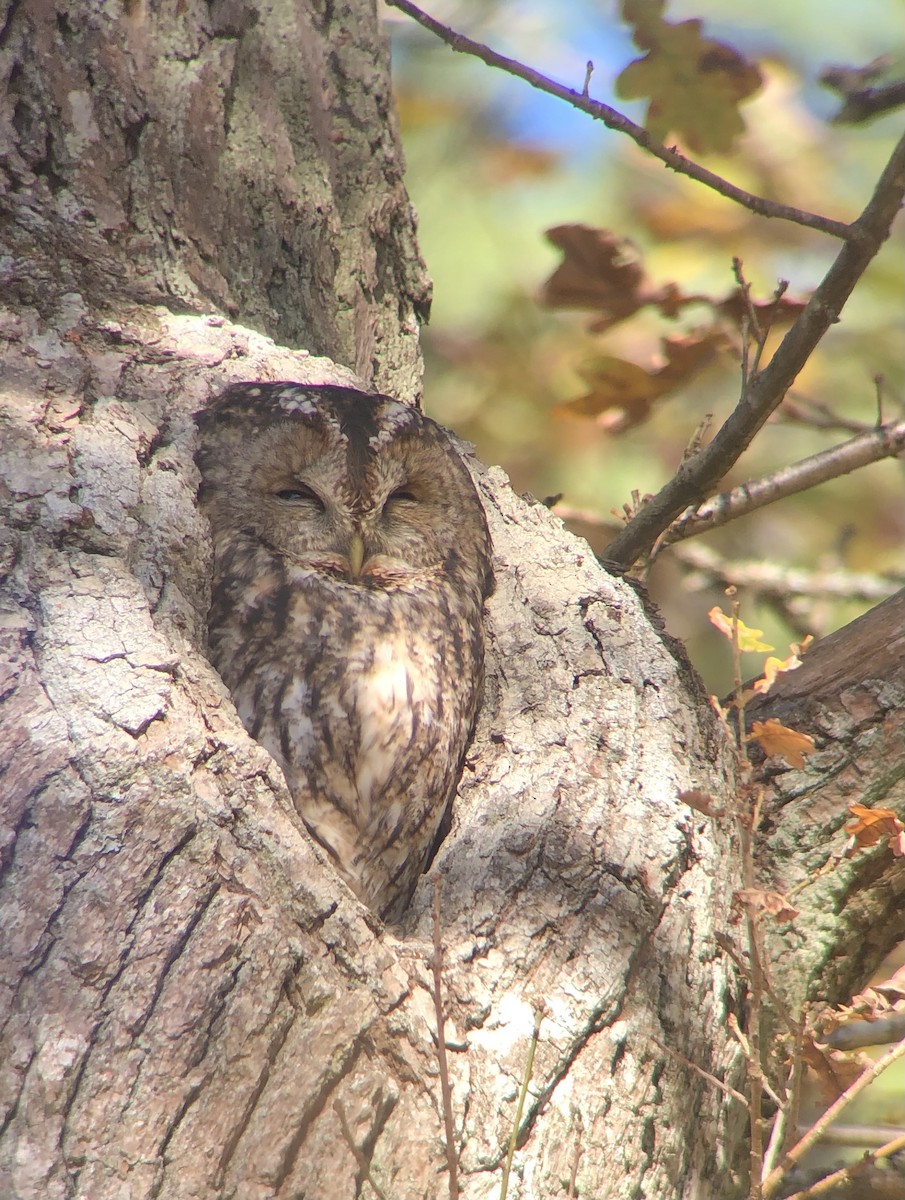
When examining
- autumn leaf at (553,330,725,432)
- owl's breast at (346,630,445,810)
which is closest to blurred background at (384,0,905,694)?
autumn leaf at (553,330,725,432)

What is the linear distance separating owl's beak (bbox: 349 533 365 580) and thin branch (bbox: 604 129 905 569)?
529mm

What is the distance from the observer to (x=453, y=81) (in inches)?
218

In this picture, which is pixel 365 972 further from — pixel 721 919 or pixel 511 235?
pixel 511 235

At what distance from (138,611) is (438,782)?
71cm

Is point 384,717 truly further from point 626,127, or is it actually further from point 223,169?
point 223,169

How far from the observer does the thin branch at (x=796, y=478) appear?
8.47 feet

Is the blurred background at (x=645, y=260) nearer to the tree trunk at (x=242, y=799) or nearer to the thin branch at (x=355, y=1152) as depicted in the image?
the tree trunk at (x=242, y=799)

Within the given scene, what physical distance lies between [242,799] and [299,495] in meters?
0.91

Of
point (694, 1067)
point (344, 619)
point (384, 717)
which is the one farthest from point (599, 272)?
point (694, 1067)

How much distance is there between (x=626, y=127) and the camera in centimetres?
200

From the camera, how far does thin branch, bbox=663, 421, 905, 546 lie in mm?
2582

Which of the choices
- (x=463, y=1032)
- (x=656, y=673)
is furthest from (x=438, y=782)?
(x=463, y=1032)

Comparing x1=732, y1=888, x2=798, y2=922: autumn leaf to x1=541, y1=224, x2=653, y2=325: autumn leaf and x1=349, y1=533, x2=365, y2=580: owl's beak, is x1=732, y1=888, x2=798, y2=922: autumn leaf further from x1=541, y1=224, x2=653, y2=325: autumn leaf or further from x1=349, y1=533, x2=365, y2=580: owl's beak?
x1=541, y1=224, x2=653, y2=325: autumn leaf

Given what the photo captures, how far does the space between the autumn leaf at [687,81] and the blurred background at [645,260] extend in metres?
2.22
